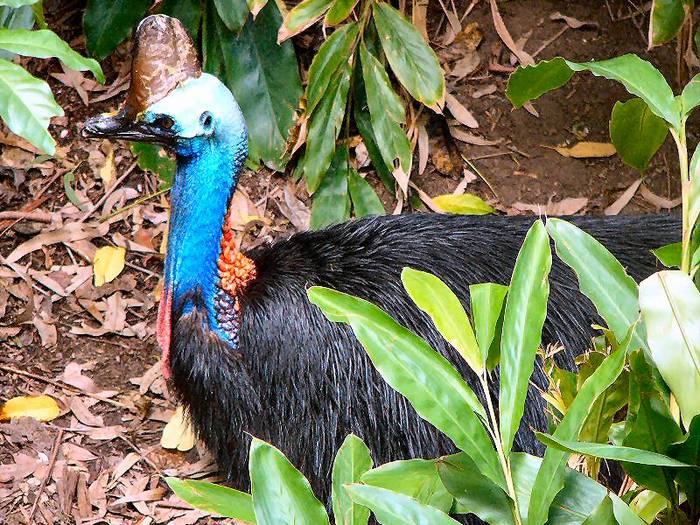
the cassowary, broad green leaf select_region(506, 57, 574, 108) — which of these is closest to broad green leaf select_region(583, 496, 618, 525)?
broad green leaf select_region(506, 57, 574, 108)

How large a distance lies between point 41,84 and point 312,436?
89 cm

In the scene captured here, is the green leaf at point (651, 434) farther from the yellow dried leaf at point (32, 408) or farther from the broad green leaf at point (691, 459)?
the yellow dried leaf at point (32, 408)

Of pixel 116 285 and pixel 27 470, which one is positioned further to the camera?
pixel 116 285

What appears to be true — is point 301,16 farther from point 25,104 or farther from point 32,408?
point 32,408

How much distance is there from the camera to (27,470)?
267 cm

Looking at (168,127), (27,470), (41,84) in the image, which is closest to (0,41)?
(41,84)

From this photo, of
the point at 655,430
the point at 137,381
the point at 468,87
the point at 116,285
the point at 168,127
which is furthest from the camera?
the point at 468,87

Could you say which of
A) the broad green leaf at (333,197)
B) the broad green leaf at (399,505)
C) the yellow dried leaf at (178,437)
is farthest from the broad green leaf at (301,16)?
the broad green leaf at (399,505)

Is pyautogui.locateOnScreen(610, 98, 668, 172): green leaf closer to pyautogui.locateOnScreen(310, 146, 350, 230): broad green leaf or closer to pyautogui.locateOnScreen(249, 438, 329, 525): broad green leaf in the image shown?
pyautogui.locateOnScreen(249, 438, 329, 525): broad green leaf

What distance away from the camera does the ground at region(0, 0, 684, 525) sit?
107 inches

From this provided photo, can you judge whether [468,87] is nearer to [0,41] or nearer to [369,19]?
[369,19]

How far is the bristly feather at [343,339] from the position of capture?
7.02 ft

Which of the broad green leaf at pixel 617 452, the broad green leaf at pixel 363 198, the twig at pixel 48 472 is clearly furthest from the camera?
the broad green leaf at pixel 363 198

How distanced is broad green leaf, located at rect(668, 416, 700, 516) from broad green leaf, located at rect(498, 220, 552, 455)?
15 cm
